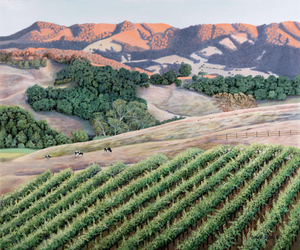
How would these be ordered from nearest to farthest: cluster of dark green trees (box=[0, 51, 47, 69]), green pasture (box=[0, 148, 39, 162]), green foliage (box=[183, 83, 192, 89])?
1. green pasture (box=[0, 148, 39, 162])
2. green foliage (box=[183, 83, 192, 89])
3. cluster of dark green trees (box=[0, 51, 47, 69])

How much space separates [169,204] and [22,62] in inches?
175

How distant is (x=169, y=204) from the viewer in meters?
4.87

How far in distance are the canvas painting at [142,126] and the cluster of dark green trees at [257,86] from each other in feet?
0.07

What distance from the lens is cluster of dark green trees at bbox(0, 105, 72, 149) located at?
5.80m

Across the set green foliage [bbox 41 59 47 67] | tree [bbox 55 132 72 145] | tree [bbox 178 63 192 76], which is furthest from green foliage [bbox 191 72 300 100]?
green foliage [bbox 41 59 47 67]

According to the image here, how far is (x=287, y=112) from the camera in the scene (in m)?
5.48

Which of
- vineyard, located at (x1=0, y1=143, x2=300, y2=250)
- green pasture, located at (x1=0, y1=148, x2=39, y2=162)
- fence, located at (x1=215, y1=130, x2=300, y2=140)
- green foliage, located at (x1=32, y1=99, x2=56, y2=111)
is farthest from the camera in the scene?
green foliage, located at (x1=32, y1=99, x2=56, y2=111)

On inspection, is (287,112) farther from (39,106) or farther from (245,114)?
(39,106)

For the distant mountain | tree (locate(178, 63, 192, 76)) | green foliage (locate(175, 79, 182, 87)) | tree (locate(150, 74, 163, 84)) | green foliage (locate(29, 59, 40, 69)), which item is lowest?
green foliage (locate(175, 79, 182, 87))

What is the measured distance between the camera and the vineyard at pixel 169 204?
427 cm

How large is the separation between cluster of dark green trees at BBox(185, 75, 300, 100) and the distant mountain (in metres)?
0.24

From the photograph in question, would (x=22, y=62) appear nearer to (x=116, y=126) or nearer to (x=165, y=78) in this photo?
(x=116, y=126)

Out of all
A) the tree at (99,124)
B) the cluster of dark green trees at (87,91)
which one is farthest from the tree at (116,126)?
the cluster of dark green trees at (87,91)

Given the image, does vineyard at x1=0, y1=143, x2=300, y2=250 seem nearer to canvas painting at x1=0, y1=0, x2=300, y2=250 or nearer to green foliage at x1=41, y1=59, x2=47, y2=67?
canvas painting at x1=0, y1=0, x2=300, y2=250
